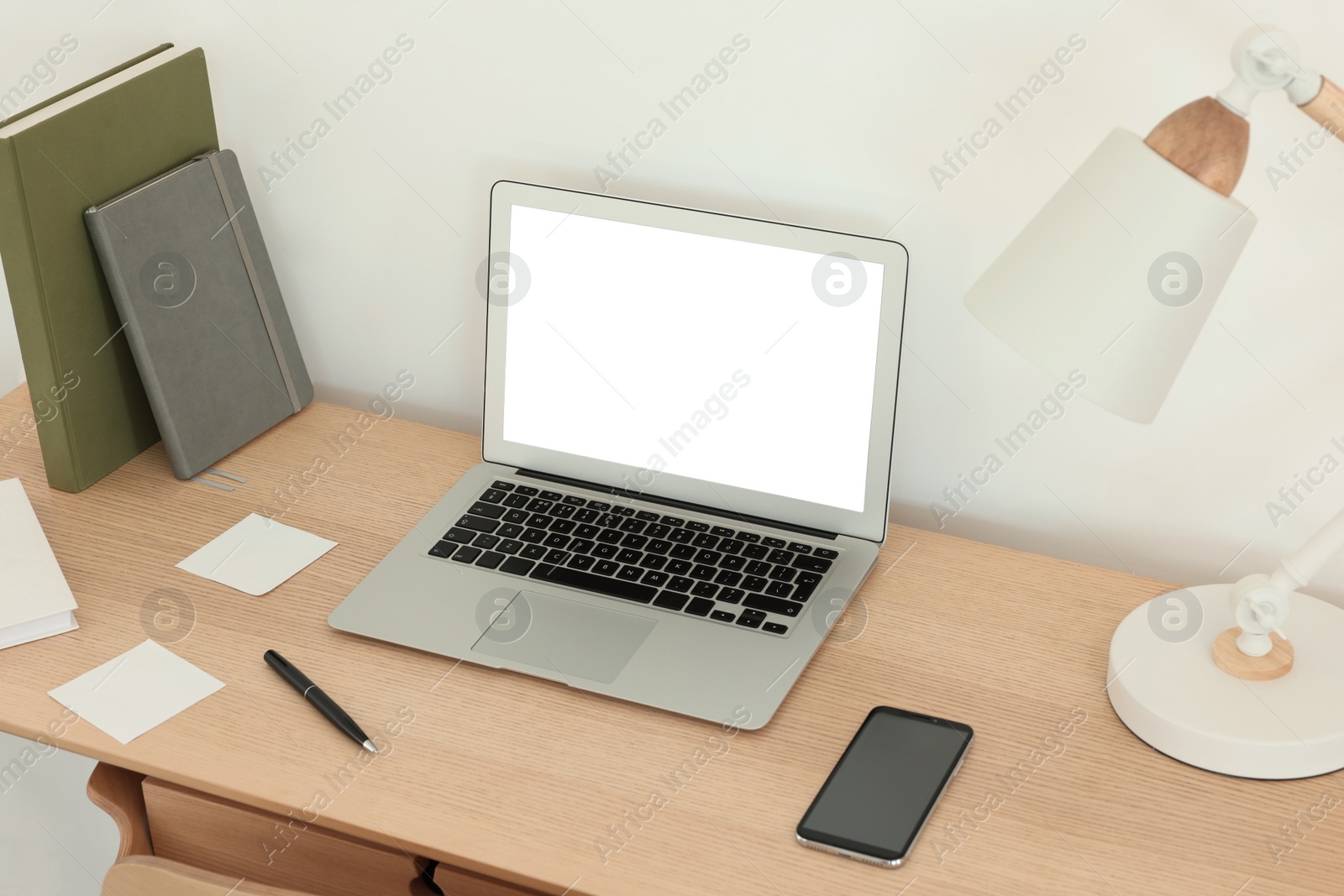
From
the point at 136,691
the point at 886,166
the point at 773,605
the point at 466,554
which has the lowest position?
the point at 136,691

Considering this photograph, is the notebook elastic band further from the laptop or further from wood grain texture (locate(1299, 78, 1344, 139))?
wood grain texture (locate(1299, 78, 1344, 139))

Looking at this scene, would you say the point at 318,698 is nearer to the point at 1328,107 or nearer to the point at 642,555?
the point at 642,555

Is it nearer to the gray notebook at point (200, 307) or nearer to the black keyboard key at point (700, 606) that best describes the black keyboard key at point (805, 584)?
the black keyboard key at point (700, 606)

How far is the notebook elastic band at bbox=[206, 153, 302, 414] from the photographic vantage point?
1243 millimetres

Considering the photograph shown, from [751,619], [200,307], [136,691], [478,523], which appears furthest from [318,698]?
[200,307]

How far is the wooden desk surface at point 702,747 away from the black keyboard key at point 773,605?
41 millimetres

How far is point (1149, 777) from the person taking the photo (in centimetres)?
90

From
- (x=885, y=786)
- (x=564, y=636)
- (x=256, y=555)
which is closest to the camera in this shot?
(x=885, y=786)

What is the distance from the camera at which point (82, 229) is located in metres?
1.12

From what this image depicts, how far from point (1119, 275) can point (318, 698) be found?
662mm

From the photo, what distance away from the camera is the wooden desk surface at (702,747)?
0.83 metres

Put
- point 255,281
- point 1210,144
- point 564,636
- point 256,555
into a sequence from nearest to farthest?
point 1210,144, point 564,636, point 256,555, point 255,281

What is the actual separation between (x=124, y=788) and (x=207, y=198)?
58cm

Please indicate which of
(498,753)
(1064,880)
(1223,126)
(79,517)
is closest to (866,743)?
(1064,880)
